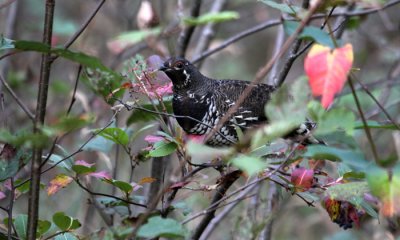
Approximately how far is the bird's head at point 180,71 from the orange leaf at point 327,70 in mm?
1854

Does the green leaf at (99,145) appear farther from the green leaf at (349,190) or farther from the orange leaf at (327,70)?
the orange leaf at (327,70)

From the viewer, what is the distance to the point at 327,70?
1695 mm

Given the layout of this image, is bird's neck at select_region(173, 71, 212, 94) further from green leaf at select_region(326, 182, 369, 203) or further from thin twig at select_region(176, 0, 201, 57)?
green leaf at select_region(326, 182, 369, 203)

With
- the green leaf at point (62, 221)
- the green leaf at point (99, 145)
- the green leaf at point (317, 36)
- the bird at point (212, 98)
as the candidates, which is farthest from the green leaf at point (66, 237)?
the bird at point (212, 98)

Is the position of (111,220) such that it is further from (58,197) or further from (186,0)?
(186,0)

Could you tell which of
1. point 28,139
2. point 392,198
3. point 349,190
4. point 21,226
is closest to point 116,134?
point 21,226

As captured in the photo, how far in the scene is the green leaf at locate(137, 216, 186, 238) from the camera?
66.5 inches

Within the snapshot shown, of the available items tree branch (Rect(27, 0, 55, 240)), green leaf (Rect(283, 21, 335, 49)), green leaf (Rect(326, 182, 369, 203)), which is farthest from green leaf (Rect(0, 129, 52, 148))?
green leaf (Rect(326, 182, 369, 203))

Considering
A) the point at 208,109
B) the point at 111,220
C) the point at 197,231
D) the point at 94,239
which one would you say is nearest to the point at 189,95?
the point at 208,109

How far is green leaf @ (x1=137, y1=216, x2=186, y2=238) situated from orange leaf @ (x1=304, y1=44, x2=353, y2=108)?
1.64 feet

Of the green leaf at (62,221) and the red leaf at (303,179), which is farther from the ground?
the red leaf at (303,179)

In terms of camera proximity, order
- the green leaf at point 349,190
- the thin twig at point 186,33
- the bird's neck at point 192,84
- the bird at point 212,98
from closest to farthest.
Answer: the green leaf at point 349,190, the bird at point 212,98, the bird's neck at point 192,84, the thin twig at point 186,33

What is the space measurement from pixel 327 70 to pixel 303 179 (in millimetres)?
667

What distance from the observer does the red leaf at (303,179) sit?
2.27m
